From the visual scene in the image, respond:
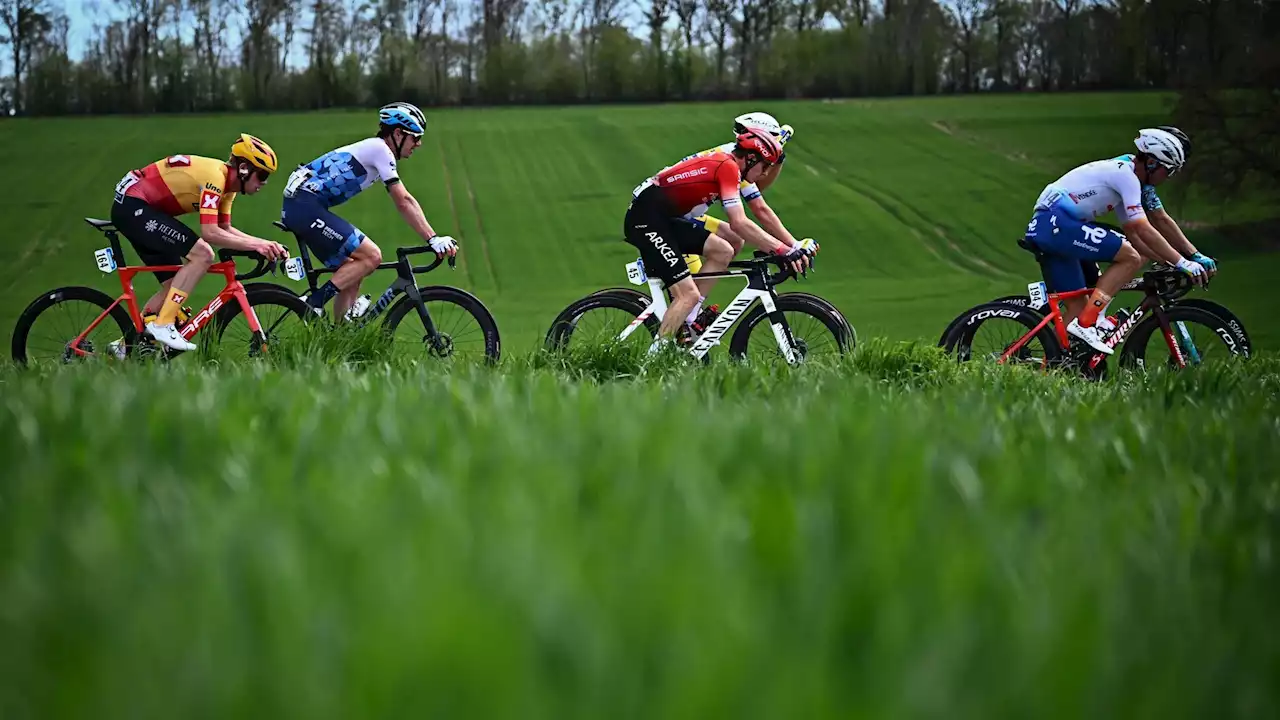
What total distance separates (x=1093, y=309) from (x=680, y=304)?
11.2 ft

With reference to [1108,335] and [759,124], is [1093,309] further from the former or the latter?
[759,124]

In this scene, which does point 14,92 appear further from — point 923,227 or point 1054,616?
point 1054,616

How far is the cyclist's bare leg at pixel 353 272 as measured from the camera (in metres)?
8.92

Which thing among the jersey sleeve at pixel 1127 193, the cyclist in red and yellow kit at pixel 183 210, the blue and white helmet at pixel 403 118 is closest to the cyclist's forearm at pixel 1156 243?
the jersey sleeve at pixel 1127 193

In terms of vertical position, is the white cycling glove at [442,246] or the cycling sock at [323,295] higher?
the white cycling glove at [442,246]

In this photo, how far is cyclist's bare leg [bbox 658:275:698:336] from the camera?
28.9ft

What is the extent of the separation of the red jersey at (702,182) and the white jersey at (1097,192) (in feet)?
8.91

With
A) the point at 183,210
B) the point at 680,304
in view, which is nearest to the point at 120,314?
the point at 183,210

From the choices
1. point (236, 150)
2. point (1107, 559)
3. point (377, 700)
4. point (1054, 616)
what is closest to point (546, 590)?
point (377, 700)

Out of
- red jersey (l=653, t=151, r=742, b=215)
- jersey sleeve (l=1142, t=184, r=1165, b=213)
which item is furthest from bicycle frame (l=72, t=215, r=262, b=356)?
jersey sleeve (l=1142, t=184, r=1165, b=213)

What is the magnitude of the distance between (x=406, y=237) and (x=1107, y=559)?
33.8 meters

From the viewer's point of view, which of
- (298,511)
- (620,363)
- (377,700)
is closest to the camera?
(377,700)

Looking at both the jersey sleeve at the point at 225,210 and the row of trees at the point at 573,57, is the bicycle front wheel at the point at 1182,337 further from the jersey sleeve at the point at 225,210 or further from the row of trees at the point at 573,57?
the row of trees at the point at 573,57

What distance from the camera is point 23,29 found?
62.7 meters
